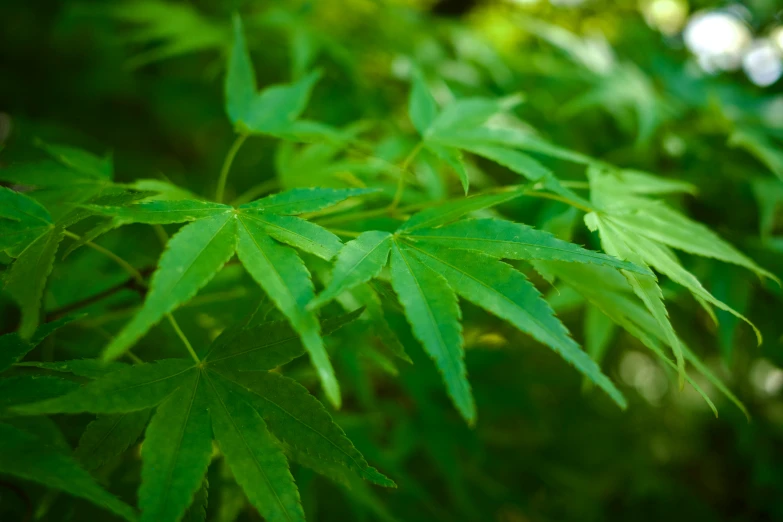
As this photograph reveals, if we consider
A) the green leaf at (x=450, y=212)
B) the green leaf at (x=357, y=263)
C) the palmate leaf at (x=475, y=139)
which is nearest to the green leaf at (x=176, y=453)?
the green leaf at (x=357, y=263)

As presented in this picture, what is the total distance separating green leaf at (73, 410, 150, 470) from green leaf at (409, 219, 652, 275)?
41 cm

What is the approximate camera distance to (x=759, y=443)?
67.9 inches

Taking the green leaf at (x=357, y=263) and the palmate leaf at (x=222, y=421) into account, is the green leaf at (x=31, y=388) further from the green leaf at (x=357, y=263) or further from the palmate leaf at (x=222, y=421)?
the green leaf at (x=357, y=263)

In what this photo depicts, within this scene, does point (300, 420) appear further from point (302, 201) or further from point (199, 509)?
point (302, 201)

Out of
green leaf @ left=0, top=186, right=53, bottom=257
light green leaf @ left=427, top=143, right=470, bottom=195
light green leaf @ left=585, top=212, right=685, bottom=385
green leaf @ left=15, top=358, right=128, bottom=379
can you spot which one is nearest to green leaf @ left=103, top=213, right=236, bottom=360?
green leaf @ left=15, top=358, right=128, bottom=379

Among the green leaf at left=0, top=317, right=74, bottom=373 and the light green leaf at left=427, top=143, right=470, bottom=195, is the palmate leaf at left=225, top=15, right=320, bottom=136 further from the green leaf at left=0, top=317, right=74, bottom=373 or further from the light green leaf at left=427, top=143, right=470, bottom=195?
the green leaf at left=0, top=317, right=74, bottom=373

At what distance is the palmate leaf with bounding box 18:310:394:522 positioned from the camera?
52cm

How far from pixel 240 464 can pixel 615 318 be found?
487mm

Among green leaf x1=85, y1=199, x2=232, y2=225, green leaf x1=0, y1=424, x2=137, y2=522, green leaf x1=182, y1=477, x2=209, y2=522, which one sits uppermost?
green leaf x1=85, y1=199, x2=232, y2=225

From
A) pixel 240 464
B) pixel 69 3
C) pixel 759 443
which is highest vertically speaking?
pixel 69 3

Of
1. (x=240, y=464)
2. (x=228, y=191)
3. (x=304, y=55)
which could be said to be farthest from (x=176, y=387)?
(x=228, y=191)

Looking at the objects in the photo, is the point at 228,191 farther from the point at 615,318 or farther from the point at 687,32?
the point at 687,32

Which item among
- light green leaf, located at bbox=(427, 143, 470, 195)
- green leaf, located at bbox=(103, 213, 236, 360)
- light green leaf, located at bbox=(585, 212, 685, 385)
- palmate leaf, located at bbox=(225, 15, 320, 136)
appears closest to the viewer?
green leaf, located at bbox=(103, 213, 236, 360)

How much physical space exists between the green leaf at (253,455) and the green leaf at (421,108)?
0.55 meters
